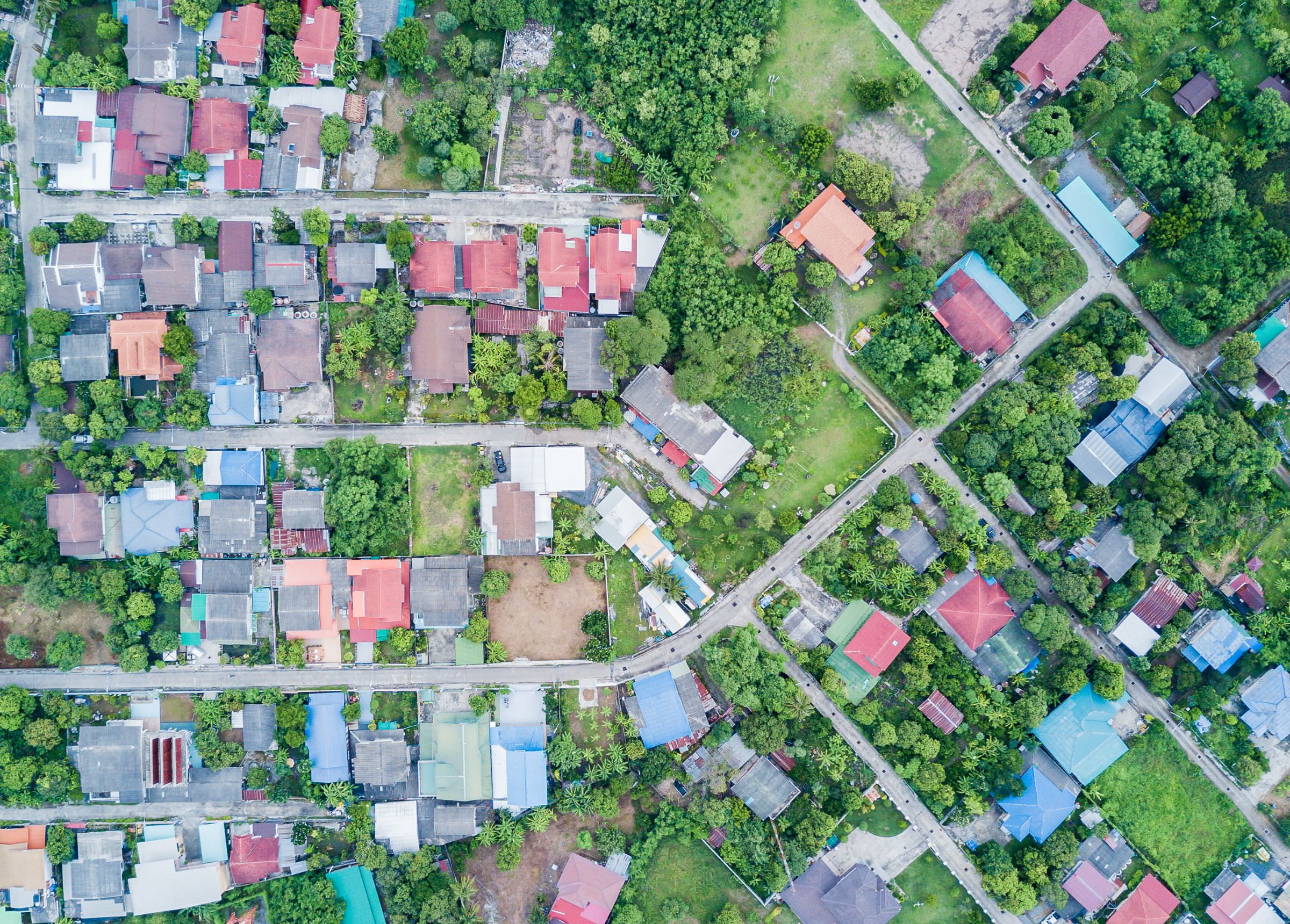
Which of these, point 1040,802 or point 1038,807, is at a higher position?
point 1040,802

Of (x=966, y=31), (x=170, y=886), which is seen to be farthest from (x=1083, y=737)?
(x=170, y=886)

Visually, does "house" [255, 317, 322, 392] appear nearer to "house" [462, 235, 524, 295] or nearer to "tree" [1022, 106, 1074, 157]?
"house" [462, 235, 524, 295]

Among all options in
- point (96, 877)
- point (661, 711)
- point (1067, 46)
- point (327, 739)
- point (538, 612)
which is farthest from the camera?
point (538, 612)

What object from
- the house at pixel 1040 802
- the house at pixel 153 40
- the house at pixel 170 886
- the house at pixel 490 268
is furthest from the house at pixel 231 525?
the house at pixel 1040 802

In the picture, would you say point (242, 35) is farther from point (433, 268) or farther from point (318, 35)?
point (433, 268)

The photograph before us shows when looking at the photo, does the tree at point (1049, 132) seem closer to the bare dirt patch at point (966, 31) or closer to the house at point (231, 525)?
the bare dirt patch at point (966, 31)

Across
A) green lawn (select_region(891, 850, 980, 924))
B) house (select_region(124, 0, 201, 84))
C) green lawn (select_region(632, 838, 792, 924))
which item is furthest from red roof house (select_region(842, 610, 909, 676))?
house (select_region(124, 0, 201, 84))

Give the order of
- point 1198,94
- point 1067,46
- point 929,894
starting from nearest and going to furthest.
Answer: point 1067,46, point 1198,94, point 929,894
